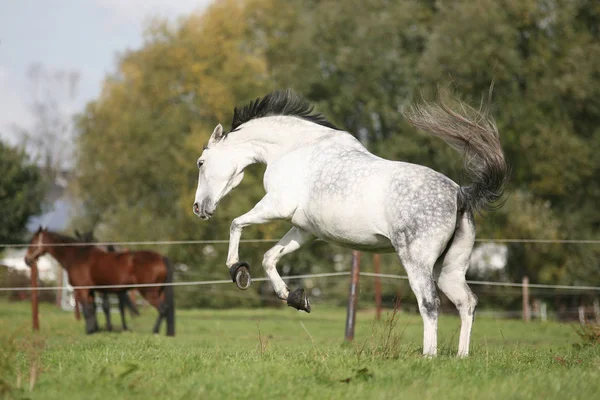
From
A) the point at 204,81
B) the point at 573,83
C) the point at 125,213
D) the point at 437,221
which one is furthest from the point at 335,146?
the point at 125,213

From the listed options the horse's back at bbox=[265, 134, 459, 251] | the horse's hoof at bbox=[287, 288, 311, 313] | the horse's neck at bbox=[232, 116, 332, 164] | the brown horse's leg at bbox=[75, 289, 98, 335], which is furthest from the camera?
the brown horse's leg at bbox=[75, 289, 98, 335]

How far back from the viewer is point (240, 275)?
25.2 ft

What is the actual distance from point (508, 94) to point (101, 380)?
79.5 feet

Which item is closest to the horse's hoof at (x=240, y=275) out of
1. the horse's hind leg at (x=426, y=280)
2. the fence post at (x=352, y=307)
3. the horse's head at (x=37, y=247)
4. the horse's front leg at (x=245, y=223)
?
the horse's front leg at (x=245, y=223)

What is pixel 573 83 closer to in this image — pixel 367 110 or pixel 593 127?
pixel 593 127

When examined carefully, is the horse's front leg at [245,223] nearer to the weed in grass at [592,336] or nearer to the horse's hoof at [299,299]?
the horse's hoof at [299,299]

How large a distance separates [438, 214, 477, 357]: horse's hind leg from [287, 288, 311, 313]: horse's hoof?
1.29 metres

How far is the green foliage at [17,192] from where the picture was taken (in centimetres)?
2689

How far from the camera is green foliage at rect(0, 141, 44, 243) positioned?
26891 mm

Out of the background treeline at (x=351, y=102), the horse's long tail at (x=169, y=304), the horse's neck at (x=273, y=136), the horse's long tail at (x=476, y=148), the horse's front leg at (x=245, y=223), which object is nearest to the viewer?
the horse's long tail at (x=476, y=148)

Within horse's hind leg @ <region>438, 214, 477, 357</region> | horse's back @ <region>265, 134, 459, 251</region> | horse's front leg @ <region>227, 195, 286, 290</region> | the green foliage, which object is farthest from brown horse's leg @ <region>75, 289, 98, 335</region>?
the green foliage

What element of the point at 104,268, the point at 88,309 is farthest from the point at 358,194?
the point at 104,268

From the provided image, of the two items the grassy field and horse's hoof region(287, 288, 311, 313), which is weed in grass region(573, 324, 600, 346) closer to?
the grassy field

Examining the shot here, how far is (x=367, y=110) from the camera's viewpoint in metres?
30.9
